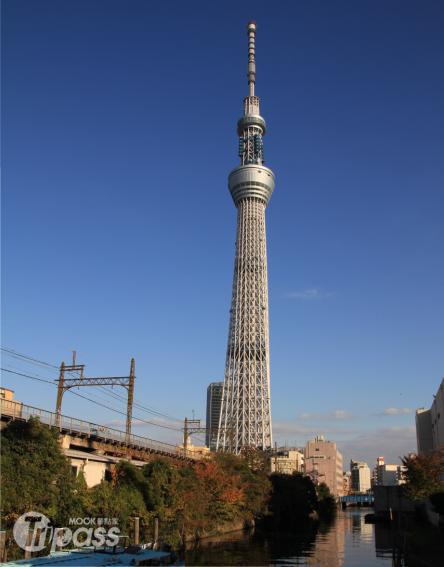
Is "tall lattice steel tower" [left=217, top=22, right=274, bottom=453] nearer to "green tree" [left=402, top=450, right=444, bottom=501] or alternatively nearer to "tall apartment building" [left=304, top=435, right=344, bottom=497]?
"green tree" [left=402, top=450, right=444, bottom=501]

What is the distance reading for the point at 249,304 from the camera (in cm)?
11531

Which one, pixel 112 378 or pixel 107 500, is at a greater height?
pixel 112 378

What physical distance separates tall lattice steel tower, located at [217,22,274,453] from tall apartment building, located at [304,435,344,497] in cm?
6639

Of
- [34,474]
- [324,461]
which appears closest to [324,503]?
[324,461]

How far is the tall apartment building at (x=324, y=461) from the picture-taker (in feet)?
552

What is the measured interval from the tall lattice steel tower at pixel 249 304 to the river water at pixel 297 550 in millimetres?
46674

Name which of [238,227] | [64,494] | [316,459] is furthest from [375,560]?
[316,459]

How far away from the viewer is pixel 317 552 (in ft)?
149

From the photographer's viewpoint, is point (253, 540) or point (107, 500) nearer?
point (107, 500)

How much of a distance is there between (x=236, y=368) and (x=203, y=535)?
6511 cm

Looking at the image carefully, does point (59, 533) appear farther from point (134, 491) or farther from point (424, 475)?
point (424, 475)

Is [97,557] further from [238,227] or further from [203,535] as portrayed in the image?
[238,227]

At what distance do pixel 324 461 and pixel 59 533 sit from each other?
152 m

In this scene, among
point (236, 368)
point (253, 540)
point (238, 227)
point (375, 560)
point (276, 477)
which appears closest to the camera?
point (375, 560)
